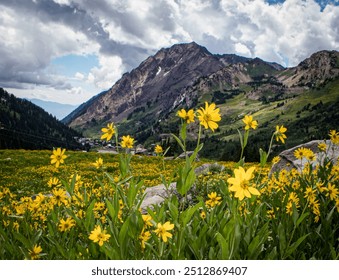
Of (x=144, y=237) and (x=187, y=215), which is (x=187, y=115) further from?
(x=144, y=237)

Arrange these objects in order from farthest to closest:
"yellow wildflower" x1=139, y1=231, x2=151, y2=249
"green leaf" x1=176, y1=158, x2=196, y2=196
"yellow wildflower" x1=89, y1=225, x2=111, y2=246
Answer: "yellow wildflower" x1=139, y1=231, x2=151, y2=249 < "green leaf" x1=176, y1=158, x2=196, y2=196 < "yellow wildflower" x1=89, y1=225, x2=111, y2=246

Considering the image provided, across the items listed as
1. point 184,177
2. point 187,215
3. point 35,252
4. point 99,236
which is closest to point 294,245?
point 187,215

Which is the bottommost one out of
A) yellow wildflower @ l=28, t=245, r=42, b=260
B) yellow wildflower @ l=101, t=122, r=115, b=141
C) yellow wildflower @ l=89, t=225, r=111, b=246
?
yellow wildflower @ l=28, t=245, r=42, b=260

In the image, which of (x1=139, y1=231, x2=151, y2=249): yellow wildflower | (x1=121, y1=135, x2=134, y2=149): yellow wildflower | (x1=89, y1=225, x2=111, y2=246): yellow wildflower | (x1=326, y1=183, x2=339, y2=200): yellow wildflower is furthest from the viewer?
(x1=326, y1=183, x2=339, y2=200): yellow wildflower

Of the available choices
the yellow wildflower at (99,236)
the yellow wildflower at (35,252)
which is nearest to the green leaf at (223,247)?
the yellow wildflower at (99,236)

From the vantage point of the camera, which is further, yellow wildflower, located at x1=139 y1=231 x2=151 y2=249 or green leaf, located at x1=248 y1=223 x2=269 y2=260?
yellow wildflower, located at x1=139 y1=231 x2=151 y2=249

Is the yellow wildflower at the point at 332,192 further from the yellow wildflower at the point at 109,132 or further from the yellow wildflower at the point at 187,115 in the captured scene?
the yellow wildflower at the point at 109,132

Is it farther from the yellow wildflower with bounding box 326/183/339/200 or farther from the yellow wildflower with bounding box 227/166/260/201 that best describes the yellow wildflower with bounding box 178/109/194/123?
the yellow wildflower with bounding box 326/183/339/200

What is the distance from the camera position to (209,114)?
2.96 m

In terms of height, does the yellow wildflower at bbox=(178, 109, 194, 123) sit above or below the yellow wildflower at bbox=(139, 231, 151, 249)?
above

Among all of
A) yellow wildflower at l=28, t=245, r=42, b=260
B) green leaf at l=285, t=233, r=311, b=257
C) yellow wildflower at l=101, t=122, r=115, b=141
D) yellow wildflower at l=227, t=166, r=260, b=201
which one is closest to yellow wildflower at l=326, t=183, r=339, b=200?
green leaf at l=285, t=233, r=311, b=257

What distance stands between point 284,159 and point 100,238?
16144mm
